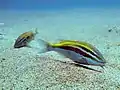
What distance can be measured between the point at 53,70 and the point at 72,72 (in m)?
0.29

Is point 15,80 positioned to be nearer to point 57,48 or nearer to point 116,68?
point 57,48

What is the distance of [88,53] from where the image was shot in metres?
3.67

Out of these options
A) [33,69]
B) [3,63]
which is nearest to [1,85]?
[33,69]

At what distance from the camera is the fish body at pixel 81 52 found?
3.67 meters

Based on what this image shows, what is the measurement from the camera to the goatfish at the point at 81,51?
368 centimetres

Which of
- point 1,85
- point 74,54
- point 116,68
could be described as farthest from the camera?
point 116,68

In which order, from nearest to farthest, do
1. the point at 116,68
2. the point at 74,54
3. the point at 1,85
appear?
the point at 1,85 < the point at 74,54 < the point at 116,68

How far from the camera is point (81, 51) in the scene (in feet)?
12.2

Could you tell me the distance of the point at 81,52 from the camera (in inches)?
146

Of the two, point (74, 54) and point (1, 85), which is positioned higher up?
point (74, 54)

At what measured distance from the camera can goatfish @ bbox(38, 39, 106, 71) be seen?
3676 millimetres

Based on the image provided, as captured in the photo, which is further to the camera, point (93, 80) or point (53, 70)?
point (53, 70)

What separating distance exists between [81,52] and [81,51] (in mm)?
15

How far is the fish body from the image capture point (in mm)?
3674
